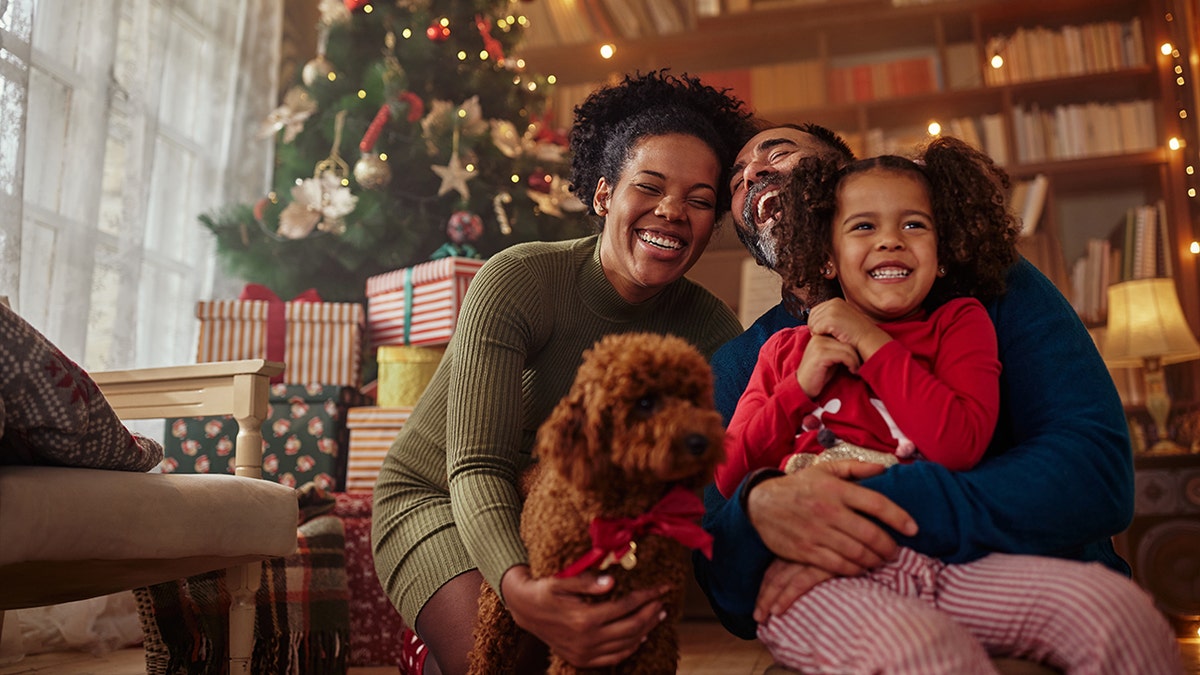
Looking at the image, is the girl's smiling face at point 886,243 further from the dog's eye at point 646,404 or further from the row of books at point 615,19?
the row of books at point 615,19

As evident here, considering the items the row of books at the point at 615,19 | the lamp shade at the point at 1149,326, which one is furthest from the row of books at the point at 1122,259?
the row of books at the point at 615,19

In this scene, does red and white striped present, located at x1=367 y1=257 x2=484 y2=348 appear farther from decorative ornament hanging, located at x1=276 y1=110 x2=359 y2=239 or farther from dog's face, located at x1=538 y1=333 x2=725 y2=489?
dog's face, located at x1=538 y1=333 x2=725 y2=489

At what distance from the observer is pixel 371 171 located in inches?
120

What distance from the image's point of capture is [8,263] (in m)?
2.28

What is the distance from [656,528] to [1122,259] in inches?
137

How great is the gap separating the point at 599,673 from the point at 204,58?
3110 mm

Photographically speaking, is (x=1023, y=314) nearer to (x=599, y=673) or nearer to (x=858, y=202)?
(x=858, y=202)

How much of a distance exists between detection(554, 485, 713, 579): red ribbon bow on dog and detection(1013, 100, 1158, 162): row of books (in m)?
3.51

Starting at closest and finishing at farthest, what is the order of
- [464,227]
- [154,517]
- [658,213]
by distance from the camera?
[154,517] → [658,213] → [464,227]

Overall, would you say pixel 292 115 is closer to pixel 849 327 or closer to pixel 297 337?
pixel 297 337

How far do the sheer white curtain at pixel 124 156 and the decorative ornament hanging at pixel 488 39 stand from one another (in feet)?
3.07

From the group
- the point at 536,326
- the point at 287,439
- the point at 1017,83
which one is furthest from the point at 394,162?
the point at 1017,83

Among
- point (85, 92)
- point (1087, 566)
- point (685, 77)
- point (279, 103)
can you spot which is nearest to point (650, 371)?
point (1087, 566)

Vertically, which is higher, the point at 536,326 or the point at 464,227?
the point at 464,227
